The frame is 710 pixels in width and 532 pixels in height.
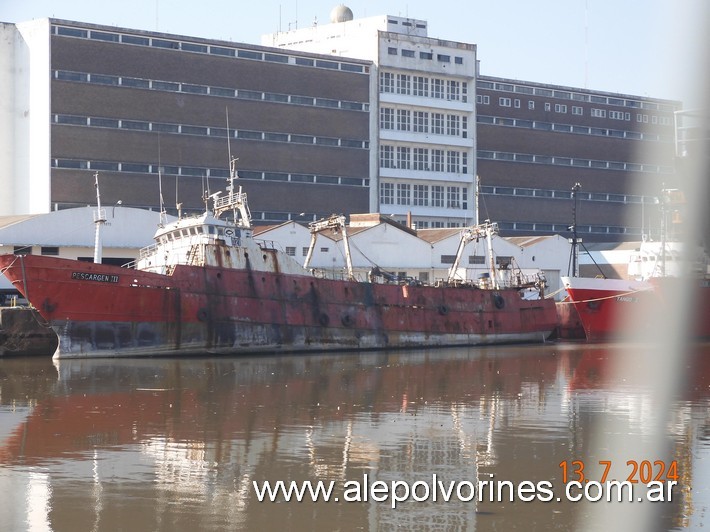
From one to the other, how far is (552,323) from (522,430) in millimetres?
34735

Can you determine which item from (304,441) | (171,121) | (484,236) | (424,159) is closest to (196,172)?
(171,121)

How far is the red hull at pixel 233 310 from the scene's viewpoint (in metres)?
38.3

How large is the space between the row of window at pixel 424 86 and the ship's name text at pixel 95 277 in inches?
2013

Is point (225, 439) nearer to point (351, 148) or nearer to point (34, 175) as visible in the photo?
point (34, 175)

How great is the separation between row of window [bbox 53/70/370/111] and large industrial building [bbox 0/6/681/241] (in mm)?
97

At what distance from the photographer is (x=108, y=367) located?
35.6m

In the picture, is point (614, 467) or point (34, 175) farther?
point (34, 175)

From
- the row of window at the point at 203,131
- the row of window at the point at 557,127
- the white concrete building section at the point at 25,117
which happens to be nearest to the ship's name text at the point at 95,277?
the row of window at the point at 203,131

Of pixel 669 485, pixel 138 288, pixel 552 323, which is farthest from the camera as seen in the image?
pixel 552 323

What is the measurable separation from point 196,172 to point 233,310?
36274mm

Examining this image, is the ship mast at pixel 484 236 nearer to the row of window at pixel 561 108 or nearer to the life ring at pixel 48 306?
the life ring at pixel 48 306

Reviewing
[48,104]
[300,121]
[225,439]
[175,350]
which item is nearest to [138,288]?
[175,350]

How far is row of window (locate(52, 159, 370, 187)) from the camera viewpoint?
72.1 m

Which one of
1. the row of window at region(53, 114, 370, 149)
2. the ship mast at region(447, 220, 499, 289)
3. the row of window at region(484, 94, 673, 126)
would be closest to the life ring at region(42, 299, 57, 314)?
the ship mast at region(447, 220, 499, 289)
